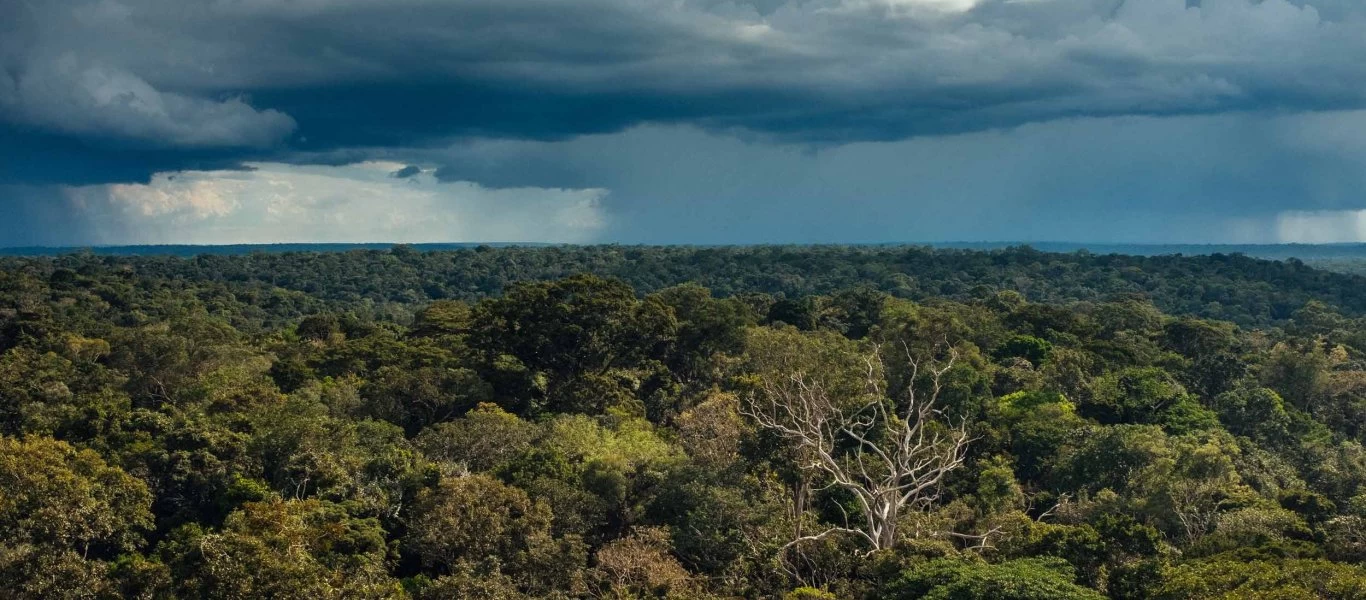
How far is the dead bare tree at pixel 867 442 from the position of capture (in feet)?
102

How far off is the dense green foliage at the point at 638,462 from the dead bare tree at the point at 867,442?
567 millimetres

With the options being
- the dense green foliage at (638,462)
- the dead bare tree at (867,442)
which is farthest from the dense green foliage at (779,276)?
the dead bare tree at (867,442)

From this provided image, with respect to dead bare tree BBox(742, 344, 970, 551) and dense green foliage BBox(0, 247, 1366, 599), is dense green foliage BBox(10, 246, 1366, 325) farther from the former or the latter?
dead bare tree BBox(742, 344, 970, 551)

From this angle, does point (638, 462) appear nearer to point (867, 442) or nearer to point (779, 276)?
point (867, 442)

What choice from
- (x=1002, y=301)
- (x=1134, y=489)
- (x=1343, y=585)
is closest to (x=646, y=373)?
(x=1134, y=489)

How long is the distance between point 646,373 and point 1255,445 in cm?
2715

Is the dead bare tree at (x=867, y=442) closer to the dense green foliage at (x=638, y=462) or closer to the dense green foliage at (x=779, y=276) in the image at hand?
the dense green foliage at (x=638, y=462)

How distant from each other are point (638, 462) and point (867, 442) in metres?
8.12

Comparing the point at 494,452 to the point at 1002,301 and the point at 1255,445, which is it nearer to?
the point at 1255,445

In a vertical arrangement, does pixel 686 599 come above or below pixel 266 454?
below

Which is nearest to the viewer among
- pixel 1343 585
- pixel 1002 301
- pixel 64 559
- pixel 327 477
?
pixel 1343 585

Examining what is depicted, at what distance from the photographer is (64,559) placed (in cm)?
2733

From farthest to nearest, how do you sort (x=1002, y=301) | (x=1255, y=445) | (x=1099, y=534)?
(x=1002, y=301) < (x=1255, y=445) < (x=1099, y=534)

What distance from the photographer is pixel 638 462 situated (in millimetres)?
36281
